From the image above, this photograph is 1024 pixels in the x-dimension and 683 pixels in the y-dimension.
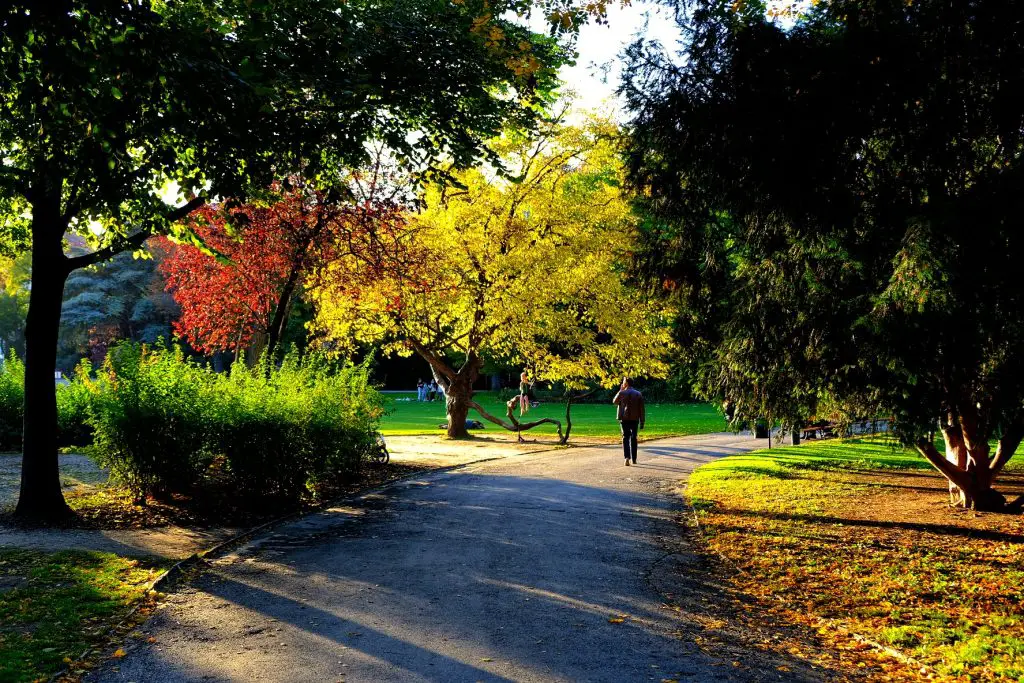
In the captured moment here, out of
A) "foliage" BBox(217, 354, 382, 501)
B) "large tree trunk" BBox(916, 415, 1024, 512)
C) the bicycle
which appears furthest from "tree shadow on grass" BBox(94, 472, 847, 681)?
the bicycle

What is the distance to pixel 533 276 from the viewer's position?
73.2ft

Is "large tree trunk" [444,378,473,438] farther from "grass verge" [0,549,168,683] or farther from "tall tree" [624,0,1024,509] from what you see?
"grass verge" [0,549,168,683]

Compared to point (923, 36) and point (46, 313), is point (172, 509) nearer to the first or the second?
point (46, 313)

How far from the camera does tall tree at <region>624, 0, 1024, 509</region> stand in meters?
6.45

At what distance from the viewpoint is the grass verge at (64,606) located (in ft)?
17.6

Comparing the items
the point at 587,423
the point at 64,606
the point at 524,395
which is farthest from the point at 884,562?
the point at 524,395

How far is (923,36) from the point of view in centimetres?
696

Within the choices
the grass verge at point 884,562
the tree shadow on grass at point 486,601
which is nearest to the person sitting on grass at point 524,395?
the grass verge at point 884,562

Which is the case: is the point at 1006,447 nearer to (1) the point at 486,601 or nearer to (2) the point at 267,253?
(1) the point at 486,601

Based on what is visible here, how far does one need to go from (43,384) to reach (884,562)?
402 inches

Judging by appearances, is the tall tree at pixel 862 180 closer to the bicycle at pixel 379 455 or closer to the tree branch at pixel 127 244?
the tree branch at pixel 127 244

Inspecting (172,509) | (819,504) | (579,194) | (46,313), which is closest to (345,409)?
(172,509)

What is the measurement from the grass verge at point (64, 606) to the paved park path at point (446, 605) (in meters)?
0.28

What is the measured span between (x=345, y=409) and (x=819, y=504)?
7406 mm
